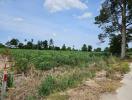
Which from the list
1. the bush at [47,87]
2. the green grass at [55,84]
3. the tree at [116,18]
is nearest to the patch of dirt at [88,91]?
the green grass at [55,84]

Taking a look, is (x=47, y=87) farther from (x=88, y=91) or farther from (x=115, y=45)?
(x=115, y=45)

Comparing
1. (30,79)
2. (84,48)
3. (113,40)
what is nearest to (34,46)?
(84,48)

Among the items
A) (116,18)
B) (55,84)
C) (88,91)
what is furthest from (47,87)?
(116,18)

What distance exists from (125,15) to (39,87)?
30023 millimetres

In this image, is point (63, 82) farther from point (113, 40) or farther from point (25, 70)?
point (113, 40)

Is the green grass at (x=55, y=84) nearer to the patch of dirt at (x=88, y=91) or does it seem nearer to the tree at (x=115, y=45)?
the patch of dirt at (x=88, y=91)

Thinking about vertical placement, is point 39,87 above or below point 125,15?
below

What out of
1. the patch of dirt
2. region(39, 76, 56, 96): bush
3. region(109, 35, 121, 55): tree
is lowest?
the patch of dirt

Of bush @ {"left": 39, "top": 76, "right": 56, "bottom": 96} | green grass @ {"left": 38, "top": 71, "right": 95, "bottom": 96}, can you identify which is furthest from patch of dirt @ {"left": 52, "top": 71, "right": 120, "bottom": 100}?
bush @ {"left": 39, "top": 76, "right": 56, "bottom": 96}

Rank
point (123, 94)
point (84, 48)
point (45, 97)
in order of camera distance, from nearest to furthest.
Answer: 1. point (45, 97)
2. point (123, 94)
3. point (84, 48)

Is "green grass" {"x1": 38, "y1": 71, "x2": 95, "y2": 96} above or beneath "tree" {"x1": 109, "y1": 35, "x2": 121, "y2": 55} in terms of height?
beneath

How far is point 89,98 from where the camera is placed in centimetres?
970

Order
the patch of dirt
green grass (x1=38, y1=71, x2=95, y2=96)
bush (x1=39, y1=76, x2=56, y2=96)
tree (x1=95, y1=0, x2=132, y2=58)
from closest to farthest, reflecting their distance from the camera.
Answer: the patch of dirt
bush (x1=39, y1=76, x2=56, y2=96)
green grass (x1=38, y1=71, x2=95, y2=96)
tree (x1=95, y1=0, x2=132, y2=58)

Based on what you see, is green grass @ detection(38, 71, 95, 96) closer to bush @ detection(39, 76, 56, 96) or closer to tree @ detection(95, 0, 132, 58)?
bush @ detection(39, 76, 56, 96)
